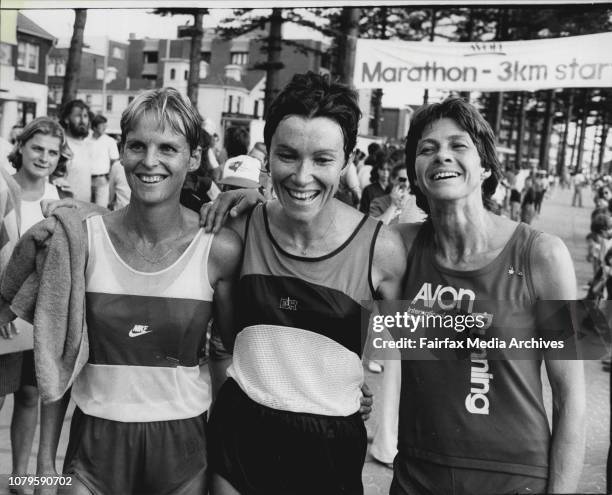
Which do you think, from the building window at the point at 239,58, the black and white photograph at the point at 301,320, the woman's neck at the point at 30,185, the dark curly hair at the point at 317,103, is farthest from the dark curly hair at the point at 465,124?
the building window at the point at 239,58

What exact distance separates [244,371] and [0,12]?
221 cm

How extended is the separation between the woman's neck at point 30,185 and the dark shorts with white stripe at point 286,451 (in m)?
2.13

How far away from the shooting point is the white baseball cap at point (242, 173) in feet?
16.8

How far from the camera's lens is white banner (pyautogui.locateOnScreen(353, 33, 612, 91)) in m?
3.85

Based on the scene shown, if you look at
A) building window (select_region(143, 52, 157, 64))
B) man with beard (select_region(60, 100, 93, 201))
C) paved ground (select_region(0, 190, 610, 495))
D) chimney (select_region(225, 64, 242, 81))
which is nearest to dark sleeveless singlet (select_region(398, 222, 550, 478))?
paved ground (select_region(0, 190, 610, 495))

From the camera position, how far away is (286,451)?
2.03 meters

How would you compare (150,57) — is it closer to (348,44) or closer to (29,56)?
(29,56)

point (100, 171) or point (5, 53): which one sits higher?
point (5, 53)

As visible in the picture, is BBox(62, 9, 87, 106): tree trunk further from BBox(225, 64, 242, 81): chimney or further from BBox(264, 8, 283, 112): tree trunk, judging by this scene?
BBox(225, 64, 242, 81): chimney

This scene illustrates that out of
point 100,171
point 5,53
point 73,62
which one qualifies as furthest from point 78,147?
point 73,62

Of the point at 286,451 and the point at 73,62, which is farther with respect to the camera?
the point at 73,62

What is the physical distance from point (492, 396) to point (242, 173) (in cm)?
365

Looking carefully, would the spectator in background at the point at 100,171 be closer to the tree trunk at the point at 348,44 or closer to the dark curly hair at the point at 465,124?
the tree trunk at the point at 348,44

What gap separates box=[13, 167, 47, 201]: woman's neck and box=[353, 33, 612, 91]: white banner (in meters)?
2.91
